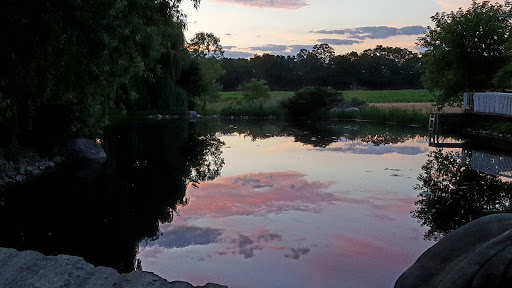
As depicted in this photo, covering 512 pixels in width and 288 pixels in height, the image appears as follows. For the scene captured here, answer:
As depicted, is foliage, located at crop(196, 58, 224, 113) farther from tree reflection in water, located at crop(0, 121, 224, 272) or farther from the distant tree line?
tree reflection in water, located at crop(0, 121, 224, 272)

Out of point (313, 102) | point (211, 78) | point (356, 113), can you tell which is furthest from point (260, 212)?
point (211, 78)

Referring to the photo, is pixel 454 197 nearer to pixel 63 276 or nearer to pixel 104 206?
pixel 104 206

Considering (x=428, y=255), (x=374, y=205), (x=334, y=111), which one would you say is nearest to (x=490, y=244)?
(x=428, y=255)

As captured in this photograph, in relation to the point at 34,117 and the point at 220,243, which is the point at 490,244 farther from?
the point at 34,117

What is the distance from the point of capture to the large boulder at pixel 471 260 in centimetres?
270

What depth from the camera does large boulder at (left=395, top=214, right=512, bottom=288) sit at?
2.70 m

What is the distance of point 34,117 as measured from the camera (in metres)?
15.1

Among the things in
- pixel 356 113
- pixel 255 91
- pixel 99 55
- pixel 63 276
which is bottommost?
pixel 356 113

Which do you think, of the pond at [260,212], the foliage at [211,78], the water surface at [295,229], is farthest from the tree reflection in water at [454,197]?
the foliage at [211,78]

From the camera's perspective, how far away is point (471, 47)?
31.0 meters

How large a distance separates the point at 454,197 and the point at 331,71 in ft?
277

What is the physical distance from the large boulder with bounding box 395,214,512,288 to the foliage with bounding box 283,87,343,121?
41880 mm

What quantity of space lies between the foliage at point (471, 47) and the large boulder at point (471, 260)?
3062cm

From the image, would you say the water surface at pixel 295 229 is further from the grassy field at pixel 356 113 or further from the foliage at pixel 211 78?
the foliage at pixel 211 78
